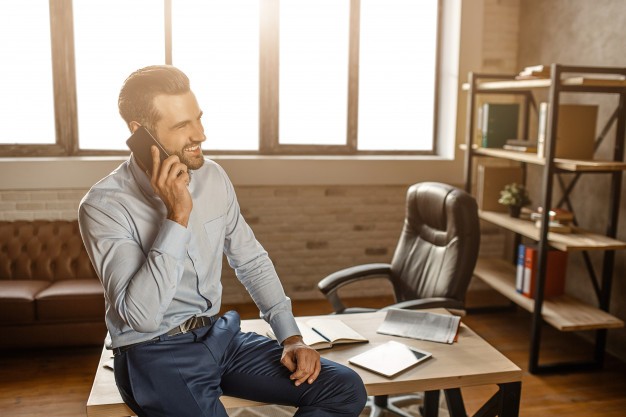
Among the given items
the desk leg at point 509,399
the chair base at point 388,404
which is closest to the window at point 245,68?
the chair base at point 388,404

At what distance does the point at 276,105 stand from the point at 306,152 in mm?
422

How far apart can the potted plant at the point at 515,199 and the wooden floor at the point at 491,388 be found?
2.65 ft

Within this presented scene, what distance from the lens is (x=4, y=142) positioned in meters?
4.38

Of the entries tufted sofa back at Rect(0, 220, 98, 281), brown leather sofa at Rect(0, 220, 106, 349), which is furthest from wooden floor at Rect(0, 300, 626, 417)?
Answer: tufted sofa back at Rect(0, 220, 98, 281)

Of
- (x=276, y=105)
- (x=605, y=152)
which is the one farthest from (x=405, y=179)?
(x=605, y=152)

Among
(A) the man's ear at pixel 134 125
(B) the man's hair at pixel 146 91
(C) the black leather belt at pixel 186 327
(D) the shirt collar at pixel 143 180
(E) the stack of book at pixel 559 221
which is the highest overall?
(B) the man's hair at pixel 146 91

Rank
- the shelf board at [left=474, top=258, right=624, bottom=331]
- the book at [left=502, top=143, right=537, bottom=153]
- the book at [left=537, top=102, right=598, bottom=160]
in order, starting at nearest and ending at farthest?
the shelf board at [left=474, top=258, right=624, bottom=331] < the book at [left=537, top=102, right=598, bottom=160] < the book at [left=502, top=143, right=537, bottom=153]

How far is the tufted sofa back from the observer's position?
12.8 feet

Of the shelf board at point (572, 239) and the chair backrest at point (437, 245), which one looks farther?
the shelf board at point (572, 239)

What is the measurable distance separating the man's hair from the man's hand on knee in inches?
30.2

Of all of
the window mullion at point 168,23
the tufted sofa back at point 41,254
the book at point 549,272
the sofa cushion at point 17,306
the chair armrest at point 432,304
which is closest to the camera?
the chair armrest at point 432,304

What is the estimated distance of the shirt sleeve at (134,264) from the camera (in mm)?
1636

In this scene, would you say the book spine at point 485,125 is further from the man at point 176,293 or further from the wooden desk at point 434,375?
the man at point 176,293

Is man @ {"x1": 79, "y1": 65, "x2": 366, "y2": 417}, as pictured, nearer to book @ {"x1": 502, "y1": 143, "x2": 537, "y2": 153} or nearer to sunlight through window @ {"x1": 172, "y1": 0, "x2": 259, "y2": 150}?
book @ {"x1": 502, "y1": 143, "x2": 537, "y2": 153}
